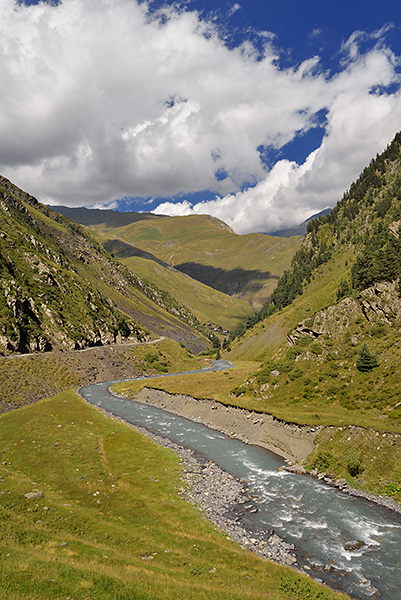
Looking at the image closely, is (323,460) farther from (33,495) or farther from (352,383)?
(33,495)

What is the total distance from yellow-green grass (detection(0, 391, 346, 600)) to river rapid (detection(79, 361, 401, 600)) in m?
3.28

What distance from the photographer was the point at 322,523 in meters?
29.6

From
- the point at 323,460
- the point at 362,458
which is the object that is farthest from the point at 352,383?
the point at 362,458

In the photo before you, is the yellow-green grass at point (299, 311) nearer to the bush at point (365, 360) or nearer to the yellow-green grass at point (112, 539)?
the bush at point (365, 360)

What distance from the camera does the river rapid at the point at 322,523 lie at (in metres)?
22.6

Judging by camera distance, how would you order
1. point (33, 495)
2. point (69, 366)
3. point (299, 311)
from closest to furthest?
point (33, 495) < point (69, 366) < point (299, 311)

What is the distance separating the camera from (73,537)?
22.9m

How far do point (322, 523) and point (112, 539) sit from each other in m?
19.2

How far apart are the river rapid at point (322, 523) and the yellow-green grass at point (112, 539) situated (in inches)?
129

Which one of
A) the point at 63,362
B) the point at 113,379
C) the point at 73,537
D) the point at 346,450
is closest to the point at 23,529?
the point at 73,537

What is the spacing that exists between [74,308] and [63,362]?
45.3 m

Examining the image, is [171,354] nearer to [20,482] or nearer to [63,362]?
[63,362]

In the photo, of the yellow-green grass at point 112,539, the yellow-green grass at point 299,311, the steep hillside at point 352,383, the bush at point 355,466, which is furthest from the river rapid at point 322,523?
the yellow-green grass at point 299,311

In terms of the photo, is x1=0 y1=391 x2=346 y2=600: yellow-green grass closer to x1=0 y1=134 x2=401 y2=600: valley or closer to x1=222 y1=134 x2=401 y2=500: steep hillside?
x1=0 y1=134 x2=401 y2=600: valley
